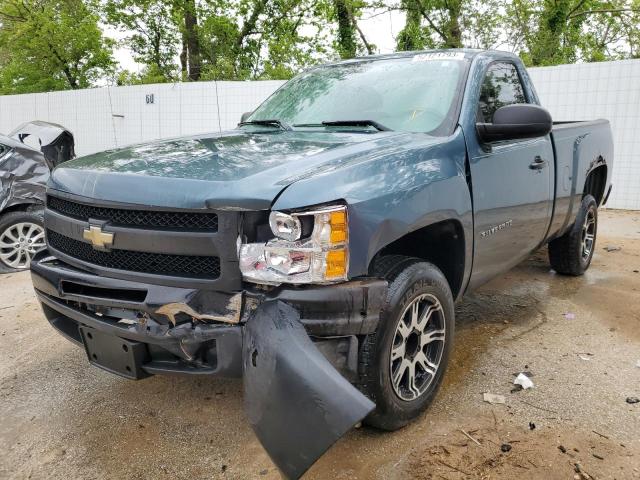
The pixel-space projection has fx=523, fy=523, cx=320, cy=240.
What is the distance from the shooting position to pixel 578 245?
4875 millimetres

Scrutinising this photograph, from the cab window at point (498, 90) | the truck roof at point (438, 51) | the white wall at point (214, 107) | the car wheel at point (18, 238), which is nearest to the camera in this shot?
the cab window at point (498, 90)

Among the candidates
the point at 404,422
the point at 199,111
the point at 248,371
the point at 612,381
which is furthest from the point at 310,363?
the point at 199,111

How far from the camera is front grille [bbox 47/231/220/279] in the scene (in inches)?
83.2

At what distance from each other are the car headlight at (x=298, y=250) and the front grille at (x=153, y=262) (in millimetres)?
189

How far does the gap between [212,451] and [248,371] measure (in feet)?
2.43

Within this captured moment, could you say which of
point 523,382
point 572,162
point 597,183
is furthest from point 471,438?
point 597,183

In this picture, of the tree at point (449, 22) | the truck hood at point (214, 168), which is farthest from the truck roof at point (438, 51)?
the tree at point (449, 22)

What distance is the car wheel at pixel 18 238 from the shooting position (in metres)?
5.40

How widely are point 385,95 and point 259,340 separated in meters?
1.95

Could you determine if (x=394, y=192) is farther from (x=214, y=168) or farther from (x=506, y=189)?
(x=506, y=189)

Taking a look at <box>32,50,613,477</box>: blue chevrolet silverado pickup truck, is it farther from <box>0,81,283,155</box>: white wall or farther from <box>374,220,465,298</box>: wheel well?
<box>0,81,283,155</box>: white wall

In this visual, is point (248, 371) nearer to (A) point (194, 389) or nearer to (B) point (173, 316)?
(B) point (173, 316)

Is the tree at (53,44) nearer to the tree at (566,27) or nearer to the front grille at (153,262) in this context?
the tree at (566,27)

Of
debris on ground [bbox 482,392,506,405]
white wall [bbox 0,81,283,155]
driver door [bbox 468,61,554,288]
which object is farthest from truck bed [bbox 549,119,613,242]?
white wall [bbox 0,81,283,155]
